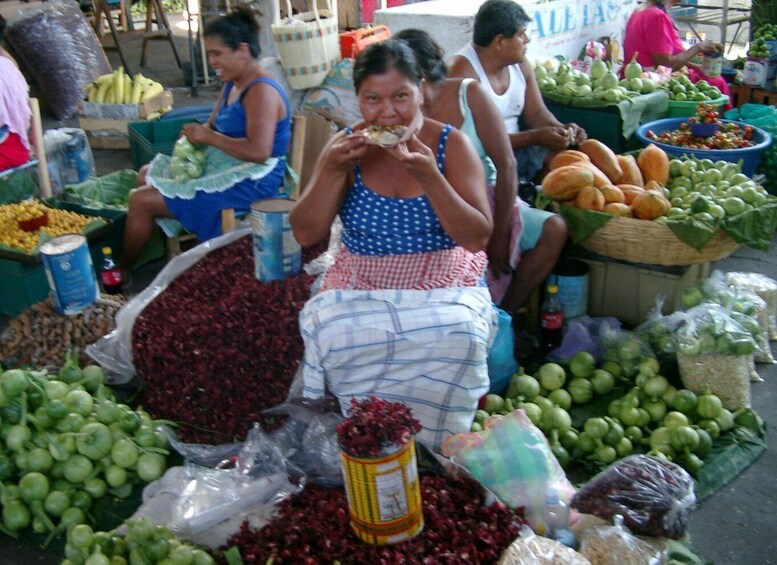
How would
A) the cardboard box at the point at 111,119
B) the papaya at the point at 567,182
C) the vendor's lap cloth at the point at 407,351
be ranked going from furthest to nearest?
the cardboard box at the point at 111,119
the papaya at the point at 567,182
the vendor's lap cloth at the point at 407,351

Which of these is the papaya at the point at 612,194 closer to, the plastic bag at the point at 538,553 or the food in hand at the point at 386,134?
the food in hand at the point at 386,134

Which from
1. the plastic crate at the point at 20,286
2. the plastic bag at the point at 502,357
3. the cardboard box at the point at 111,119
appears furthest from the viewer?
the cardboard box at the point at 111,119

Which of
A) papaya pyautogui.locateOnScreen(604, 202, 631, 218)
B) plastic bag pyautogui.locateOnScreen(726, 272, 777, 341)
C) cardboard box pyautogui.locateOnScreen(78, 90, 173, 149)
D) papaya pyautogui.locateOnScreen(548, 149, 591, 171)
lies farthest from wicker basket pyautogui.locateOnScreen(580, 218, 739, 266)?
cardboard box pyautogui.locateOnScreen(78, 90, 173, 149)

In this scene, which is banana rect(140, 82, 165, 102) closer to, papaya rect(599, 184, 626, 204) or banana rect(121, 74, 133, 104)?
banana rect(121, 74, 133, 104)

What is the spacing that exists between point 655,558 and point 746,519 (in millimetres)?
832

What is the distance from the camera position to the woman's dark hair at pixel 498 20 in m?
3.74

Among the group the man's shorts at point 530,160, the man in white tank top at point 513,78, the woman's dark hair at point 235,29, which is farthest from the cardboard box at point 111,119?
the man's shorts at point 530,160

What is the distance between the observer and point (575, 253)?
151 inches

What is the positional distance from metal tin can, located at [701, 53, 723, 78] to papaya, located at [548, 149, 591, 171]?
2.79 meters

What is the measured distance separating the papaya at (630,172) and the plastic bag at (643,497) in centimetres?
195

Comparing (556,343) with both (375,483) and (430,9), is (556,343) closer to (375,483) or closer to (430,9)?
(375,483)

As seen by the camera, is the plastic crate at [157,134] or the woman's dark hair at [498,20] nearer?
the woman's dark hair at [498,20]

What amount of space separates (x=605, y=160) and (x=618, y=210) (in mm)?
432

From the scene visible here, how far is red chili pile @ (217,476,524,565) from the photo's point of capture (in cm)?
200
